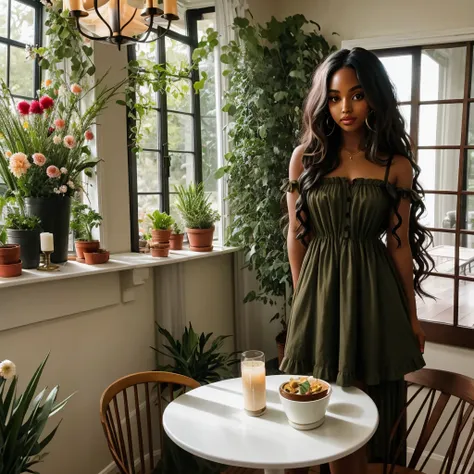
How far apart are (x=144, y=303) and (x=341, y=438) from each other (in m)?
1.43

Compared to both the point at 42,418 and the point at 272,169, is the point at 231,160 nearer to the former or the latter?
the point at 272,169

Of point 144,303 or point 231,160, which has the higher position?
point 231,160

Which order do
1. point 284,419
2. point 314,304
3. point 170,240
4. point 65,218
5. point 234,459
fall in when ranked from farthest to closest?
point 170,240 < point 65,218 < point 314,304 < point 284,419 < point 234,459

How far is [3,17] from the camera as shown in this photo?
2.05 meters

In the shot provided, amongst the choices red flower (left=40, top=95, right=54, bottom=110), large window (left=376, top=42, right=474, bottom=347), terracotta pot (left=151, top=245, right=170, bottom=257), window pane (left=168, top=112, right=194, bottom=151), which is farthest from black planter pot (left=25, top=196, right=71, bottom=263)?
large window (left=376, top=42, right=474, bottom=347)

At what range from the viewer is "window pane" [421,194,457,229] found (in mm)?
2594

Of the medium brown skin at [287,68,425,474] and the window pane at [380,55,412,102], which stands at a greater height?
the window pane at [380,55,412,102]

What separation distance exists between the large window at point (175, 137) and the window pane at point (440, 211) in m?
1.10

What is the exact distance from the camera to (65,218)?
2.04m

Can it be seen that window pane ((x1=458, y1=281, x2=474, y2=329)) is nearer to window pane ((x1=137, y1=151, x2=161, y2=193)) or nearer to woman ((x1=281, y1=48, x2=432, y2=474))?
woman ((x1=281, y1=48, x2=432, y2=474))

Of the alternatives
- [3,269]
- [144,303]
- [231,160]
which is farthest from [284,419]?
[231,160]

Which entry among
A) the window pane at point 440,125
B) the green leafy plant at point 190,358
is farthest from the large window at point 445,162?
the green leafy plant at point 190,358

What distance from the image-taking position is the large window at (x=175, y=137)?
263 cm

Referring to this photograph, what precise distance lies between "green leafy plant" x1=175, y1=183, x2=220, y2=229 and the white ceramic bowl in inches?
58.6
